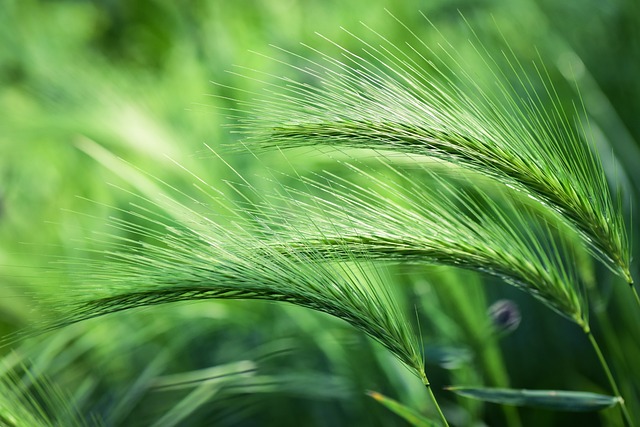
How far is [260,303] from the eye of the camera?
1.08m

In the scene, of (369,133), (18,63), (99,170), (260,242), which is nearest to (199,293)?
(260,242)

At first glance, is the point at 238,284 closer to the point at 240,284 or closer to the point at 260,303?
the point at 240,284

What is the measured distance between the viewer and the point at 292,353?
107cm

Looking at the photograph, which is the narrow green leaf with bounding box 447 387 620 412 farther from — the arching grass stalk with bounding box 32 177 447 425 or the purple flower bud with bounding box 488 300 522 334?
the purple flower bud with bounding box 488 300 522 334

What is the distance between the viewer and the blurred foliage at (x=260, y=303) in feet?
3.16

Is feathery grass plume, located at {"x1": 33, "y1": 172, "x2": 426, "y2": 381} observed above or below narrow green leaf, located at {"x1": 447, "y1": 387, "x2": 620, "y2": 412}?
above

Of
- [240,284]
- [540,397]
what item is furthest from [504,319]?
[240,284]

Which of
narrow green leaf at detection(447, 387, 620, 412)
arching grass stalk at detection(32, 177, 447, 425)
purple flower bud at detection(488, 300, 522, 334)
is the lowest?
narrow green leaf at detection(447, 387, 620, 412)

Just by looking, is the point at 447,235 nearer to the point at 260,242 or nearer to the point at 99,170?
the point at 260,242

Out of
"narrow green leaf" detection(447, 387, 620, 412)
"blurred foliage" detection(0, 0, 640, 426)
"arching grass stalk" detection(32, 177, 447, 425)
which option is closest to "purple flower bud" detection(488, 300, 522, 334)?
"blurred foliage" detection(0, 0, 640, 426)

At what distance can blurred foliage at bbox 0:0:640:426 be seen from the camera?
3.16 feet

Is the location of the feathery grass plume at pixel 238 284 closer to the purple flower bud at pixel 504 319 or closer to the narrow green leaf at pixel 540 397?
the narrow green leaf at pixel 540 397

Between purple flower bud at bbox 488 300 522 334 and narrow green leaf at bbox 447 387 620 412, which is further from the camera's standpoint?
purple flower bud at bbox 488 300 522 334

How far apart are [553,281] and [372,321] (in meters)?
0.15
